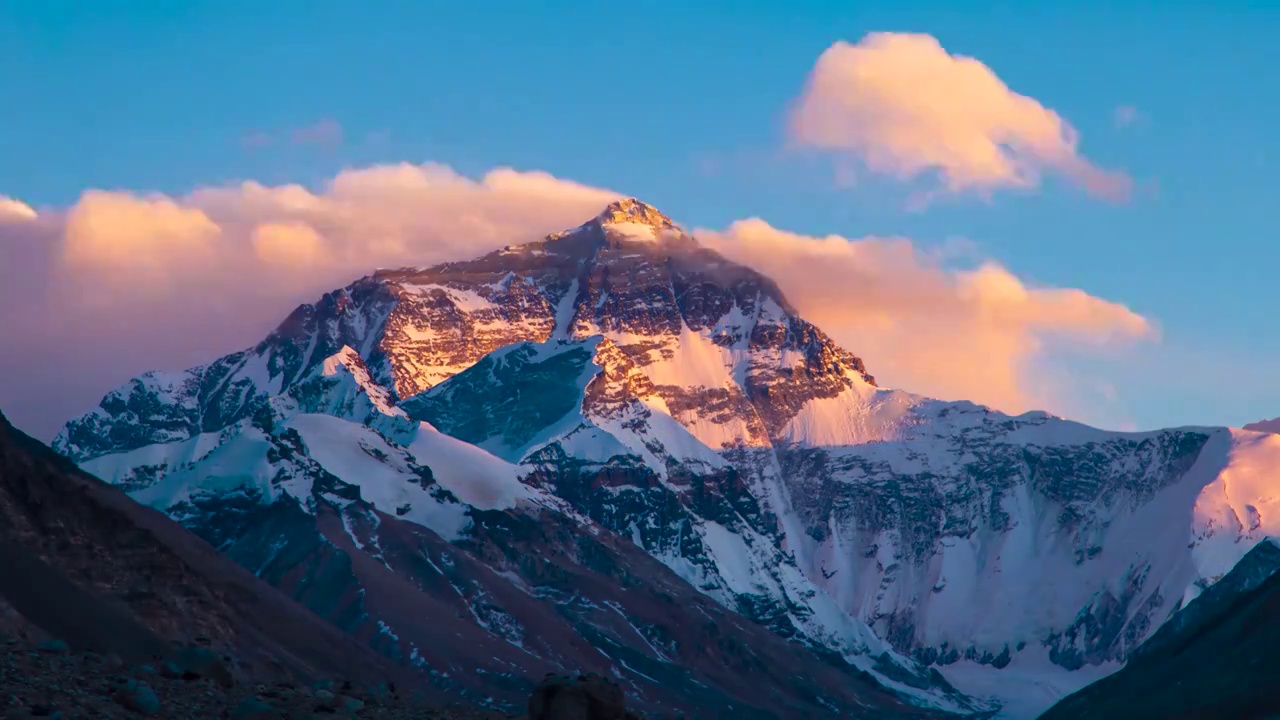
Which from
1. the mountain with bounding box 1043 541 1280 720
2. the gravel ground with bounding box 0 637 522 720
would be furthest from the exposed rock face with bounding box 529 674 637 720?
the mountain with bounding box 1043 541 1280 720

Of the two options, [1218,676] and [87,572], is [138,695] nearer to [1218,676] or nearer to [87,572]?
[87,572]

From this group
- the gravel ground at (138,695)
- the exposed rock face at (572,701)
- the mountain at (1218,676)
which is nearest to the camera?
the gravel ground at (138,695)

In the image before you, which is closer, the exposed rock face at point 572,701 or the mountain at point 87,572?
the exposed rock face at point 572,701

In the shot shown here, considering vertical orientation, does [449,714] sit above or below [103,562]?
below

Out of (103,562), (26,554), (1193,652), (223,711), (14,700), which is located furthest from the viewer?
(1193,652)

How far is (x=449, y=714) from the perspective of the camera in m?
68.7

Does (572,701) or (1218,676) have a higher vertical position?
(1218,676)

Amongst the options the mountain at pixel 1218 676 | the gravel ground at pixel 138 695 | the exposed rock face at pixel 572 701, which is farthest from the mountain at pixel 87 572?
the mountain at pixel 1218 676

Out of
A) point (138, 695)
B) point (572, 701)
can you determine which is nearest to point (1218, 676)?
point (572, 701)

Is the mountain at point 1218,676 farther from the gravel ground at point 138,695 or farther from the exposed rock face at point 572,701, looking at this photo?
the gravel ground at point 138,695

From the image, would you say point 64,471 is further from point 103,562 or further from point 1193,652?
point 1193,652

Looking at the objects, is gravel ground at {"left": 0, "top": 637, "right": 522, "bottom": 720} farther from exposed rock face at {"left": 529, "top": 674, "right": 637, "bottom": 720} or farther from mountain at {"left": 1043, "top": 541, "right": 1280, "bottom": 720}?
mountain at {"left": 1043, "top": 541, "right": 1280, "bottom": 720}

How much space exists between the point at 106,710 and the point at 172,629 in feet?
367

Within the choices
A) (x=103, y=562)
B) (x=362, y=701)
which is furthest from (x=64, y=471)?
(x=362, y=701)
